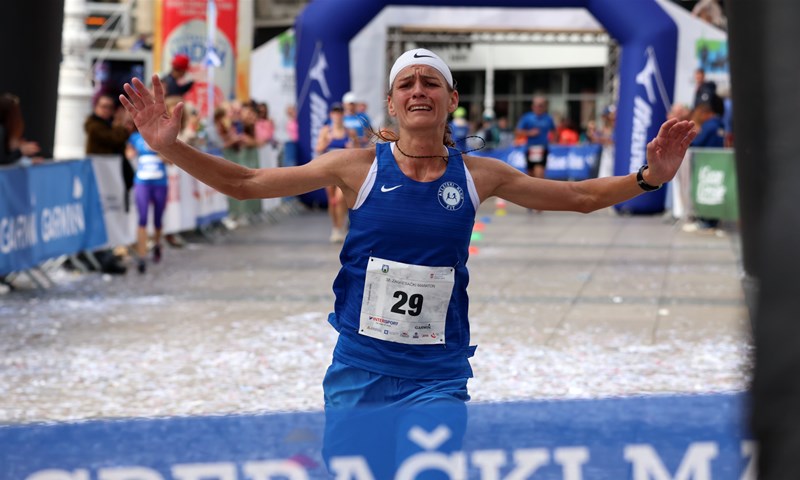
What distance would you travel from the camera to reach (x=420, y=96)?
153 inches

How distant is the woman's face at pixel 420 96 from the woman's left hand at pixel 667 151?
2.10ft

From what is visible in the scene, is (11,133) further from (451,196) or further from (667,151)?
(667,151)

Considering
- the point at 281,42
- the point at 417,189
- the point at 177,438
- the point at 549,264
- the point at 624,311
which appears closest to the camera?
the point at 177,438

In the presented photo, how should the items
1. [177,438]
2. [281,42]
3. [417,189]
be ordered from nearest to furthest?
[177,438] < [417,189] < [281,42]

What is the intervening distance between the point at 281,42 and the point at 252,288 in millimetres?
16603

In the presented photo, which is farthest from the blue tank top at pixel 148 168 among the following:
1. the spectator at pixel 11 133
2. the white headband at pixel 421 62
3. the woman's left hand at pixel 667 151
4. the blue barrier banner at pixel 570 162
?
the blue barrier banner at pixel 570 162

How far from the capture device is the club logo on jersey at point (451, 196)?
385 centimetres

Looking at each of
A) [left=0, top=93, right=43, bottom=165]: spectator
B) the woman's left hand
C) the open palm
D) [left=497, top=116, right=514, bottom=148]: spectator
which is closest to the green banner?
[left=0, top=93, right=43, bottom=165]: spectator

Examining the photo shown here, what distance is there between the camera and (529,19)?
92.5 ft

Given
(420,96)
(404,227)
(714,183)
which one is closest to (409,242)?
(404,227)

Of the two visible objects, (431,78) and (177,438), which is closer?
(177,438)

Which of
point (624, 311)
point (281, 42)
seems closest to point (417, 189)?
point (624, 311)

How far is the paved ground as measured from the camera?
285 inches

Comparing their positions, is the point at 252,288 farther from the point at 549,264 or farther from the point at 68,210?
the point at 549,264
